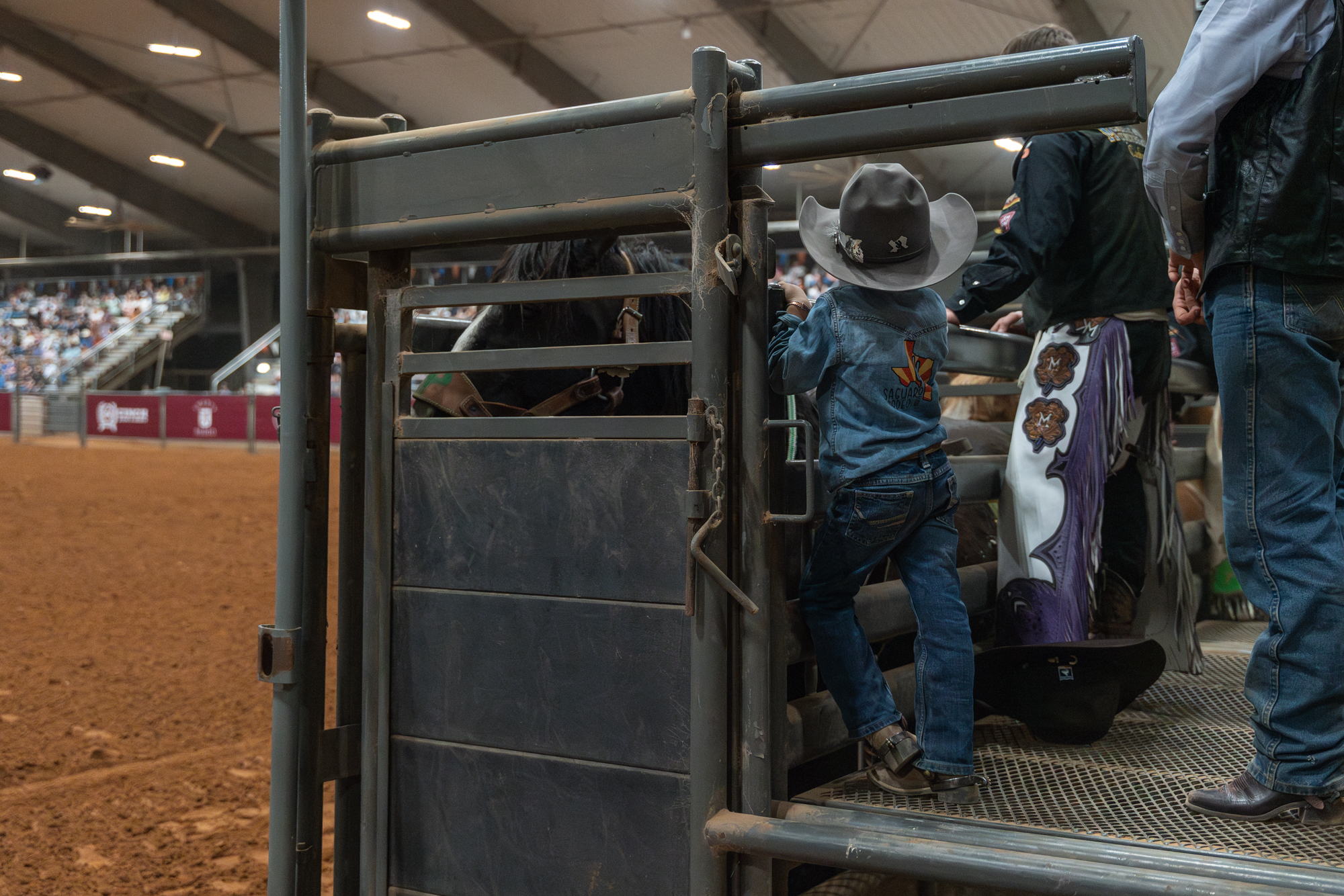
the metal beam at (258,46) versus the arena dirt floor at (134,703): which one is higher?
the metal beam at (258,46)

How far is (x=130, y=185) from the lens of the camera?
23.0m

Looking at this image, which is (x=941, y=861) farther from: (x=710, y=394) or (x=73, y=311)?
(x=73, y=311)

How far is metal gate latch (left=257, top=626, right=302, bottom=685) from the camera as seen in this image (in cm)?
A: 206

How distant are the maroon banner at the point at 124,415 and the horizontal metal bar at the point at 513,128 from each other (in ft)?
58.8

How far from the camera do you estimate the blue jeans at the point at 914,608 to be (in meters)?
1.91

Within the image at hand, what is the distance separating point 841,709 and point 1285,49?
1256mm

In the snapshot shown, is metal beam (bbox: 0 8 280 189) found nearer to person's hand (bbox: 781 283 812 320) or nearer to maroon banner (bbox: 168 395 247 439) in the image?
maroon banner (bbox: 168 395 247 439)

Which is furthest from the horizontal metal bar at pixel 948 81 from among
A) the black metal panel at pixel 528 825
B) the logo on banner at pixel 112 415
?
the logo on banner at pixel 112 415

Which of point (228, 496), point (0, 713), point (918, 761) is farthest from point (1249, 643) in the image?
point (228, 496)

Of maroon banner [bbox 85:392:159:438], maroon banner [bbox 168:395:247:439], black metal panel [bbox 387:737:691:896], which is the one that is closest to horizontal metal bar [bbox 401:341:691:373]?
black metal panel [bbox 387:737:691:896]

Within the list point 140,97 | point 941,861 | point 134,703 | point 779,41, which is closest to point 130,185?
point 140,97

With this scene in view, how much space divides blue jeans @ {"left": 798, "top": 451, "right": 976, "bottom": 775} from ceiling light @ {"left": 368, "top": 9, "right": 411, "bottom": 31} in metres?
14.4

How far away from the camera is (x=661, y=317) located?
2699 millimetres

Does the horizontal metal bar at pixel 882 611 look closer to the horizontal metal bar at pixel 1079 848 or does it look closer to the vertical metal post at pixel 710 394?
the vertical metal post at pixel 710 394
